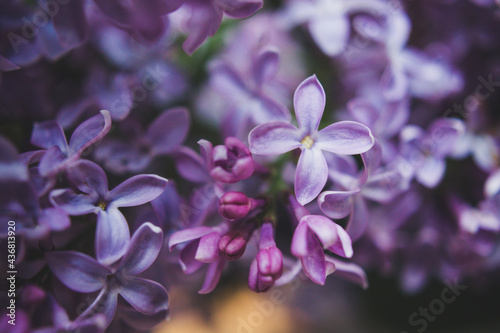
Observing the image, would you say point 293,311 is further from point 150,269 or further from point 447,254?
point 150,269

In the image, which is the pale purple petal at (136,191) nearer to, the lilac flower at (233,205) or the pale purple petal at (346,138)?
the lilac flower at (233,205)

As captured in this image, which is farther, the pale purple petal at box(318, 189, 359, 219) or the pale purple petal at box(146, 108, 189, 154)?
the pale purple petal at box(146, 108, 189, 154)

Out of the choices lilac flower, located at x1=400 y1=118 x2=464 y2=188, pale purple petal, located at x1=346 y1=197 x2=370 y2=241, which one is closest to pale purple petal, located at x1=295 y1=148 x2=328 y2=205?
pale purple petal, located at x1=346 y1=197 x2=370 y2=241

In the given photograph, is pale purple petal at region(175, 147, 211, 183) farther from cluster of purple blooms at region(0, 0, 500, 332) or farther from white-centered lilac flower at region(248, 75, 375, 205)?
white-centered lilac flower at region(248, 75, 375, 205)

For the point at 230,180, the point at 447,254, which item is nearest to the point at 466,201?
the point at 447,254

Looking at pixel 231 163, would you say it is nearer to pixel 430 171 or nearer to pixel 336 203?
pixel 336 203


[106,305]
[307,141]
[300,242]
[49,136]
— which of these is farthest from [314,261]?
[49,136]
